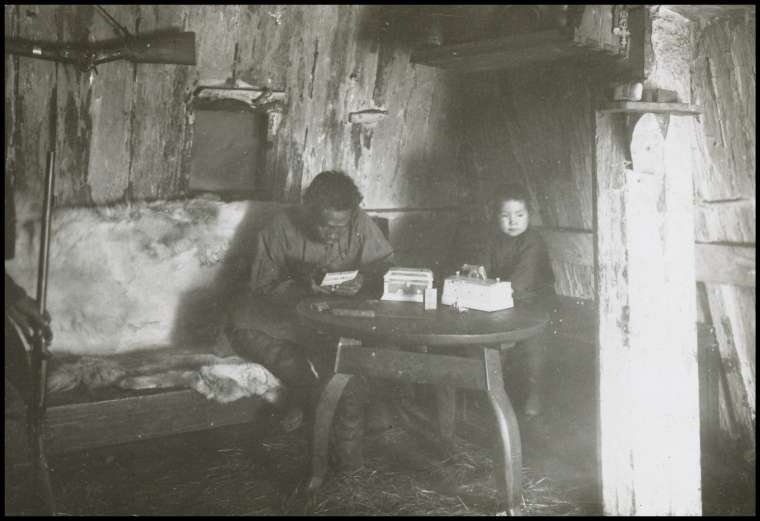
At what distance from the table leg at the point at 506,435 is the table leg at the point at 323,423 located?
70cm

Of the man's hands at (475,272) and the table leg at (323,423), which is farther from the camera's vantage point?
the man's hands at (475,272)

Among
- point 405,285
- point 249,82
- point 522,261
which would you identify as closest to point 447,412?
point 405,285

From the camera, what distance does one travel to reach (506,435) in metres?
3.03

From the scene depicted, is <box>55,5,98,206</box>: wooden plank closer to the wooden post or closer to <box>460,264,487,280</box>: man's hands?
<box>460,264,487,280</box>: man's hands

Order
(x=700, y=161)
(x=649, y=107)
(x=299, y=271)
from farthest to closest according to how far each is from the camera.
Result: 1. (x=299, y=271)
2. (x=700, y=161)
3. (x=649, y=107)

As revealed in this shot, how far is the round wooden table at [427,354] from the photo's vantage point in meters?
3.01

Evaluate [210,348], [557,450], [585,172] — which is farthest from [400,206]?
[557,450]

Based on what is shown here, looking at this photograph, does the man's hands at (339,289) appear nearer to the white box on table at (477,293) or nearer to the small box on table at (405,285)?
the small box on table at (405,285)

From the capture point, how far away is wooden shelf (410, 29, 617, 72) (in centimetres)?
333

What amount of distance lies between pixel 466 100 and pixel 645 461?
3079 mm

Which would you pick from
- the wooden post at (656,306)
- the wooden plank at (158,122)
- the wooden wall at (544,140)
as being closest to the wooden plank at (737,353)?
the wooden wall at (544,140)

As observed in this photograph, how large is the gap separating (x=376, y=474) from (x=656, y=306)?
1.63m

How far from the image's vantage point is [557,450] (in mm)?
3941

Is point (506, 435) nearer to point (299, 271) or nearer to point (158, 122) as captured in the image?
point (299, 271)
